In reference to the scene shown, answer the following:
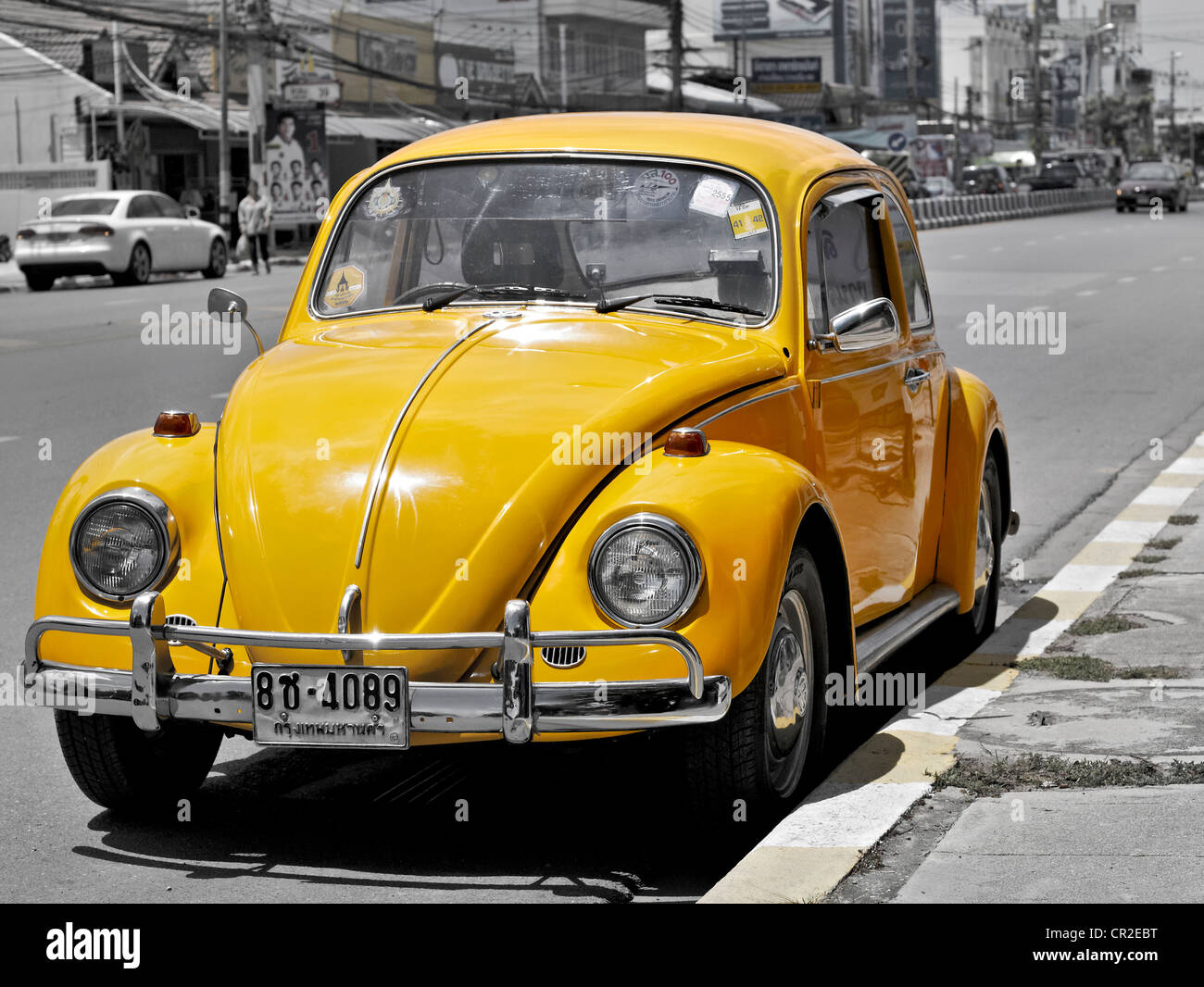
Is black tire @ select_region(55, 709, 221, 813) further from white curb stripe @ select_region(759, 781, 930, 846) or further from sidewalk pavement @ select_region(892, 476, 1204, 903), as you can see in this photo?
sidewalk pavement @ select_region(892, 476, 1204, 903)

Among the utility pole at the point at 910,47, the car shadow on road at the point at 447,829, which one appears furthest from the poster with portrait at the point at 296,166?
the utility pole at the point at 910,47

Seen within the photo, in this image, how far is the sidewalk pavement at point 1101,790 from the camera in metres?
3.79

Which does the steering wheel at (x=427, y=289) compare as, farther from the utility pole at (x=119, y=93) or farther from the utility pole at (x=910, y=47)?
the utility pole at (x=910, y=47)

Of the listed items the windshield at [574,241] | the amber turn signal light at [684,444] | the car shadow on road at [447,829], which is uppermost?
the windshield at [574,241]

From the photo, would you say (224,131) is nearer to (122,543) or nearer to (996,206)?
(996,206)

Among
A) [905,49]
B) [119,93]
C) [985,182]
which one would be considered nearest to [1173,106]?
[905,49]

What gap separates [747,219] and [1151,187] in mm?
52655

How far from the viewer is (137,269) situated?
28.7m

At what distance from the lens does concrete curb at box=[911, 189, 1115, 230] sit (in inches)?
1911

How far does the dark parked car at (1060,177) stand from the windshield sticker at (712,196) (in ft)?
230

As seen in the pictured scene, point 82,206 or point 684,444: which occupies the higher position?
point 82,206

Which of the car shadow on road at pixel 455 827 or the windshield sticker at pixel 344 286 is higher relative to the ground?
the windshield sticker at pixel 344 286

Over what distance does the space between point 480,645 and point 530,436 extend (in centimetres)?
56
